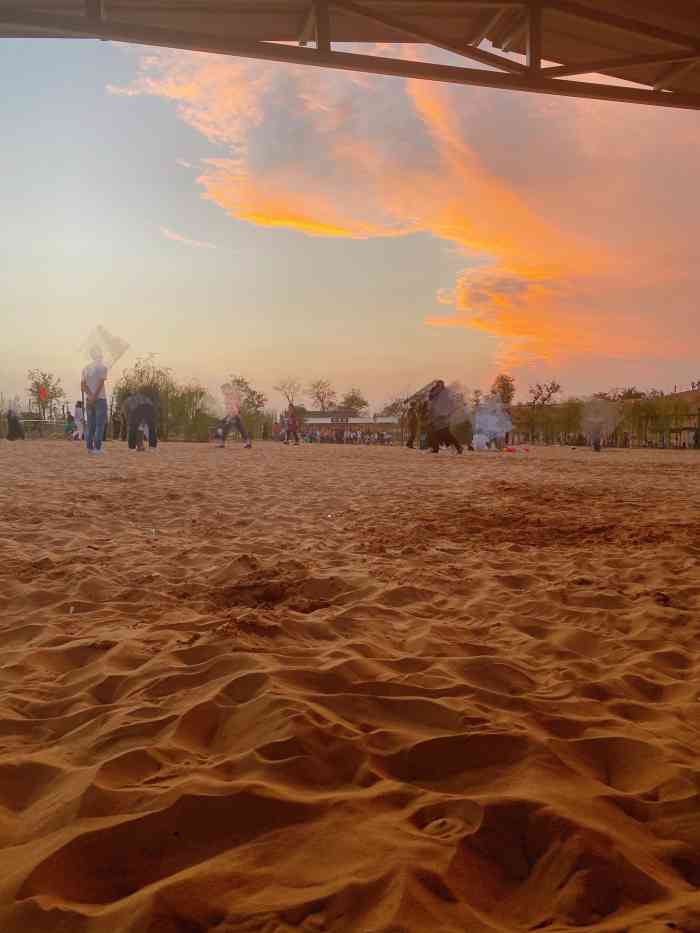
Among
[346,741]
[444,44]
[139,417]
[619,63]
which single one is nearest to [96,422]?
[139,417]

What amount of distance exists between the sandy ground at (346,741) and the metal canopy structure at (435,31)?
149 inches

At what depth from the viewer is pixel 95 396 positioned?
1572 cm

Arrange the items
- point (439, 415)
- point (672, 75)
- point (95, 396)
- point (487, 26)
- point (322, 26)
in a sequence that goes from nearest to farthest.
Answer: point (322, 26) < point (487, 26) < point (672, 75) < point (95, 396) < point (439, 415)

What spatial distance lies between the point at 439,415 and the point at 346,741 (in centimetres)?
1954

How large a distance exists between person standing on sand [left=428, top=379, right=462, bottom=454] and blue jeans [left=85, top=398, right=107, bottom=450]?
922 cm

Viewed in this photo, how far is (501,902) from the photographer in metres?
1.47

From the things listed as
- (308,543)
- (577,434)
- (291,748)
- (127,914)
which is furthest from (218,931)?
(577,434)

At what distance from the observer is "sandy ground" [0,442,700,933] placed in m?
1.46

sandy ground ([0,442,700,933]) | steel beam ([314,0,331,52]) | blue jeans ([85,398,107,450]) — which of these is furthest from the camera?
blue jeans ([85,398,107,450])

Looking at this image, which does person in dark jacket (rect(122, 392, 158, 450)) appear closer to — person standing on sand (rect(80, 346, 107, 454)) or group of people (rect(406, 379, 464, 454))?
person standing on sand (rect(80, 346, 107, 454))

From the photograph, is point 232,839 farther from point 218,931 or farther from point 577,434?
point 577,434

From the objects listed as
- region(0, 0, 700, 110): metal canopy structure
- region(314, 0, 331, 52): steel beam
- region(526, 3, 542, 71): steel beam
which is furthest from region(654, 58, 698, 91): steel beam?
region(314, 0, 331, 52): steel beam

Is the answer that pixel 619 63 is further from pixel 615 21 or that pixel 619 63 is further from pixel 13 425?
pixel 13 425

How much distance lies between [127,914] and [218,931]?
0.19 meters
